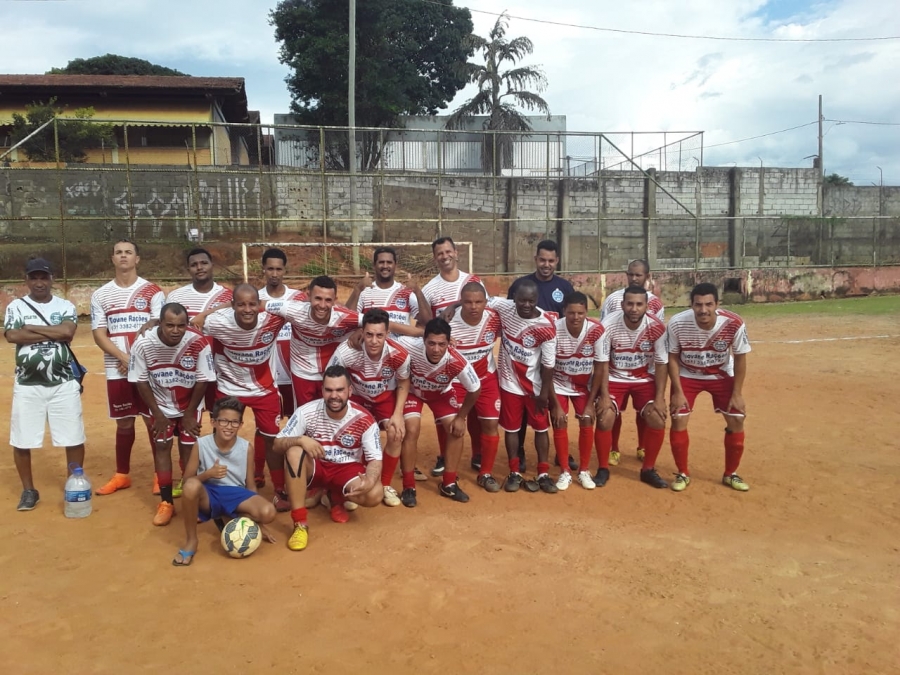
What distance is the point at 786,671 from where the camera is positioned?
3.61m

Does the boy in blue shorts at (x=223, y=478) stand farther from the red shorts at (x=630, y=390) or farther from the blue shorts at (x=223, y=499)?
the red shorts at (x=630, y=390)

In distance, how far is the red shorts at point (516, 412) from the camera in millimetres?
6586

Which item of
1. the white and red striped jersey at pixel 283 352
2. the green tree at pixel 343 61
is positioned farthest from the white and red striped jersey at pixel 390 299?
the green tree at pixel 343 61

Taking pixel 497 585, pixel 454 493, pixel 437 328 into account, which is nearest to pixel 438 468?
pixel 454 493

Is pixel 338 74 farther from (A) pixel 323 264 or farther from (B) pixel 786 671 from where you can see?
(B) pixel 786 671

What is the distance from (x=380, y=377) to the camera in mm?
6117

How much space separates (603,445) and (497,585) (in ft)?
8.32

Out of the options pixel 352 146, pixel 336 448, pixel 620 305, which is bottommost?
pixel 336 448

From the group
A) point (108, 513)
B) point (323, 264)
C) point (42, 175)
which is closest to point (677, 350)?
point (108, 513)

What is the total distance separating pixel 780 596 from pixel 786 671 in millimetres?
848

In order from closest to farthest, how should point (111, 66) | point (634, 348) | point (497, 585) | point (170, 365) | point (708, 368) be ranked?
point (497, 585)
point (170, 365)
point (708, 368)
point (634, 348)
point (111, 66)

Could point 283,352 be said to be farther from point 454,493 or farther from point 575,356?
point 575,356

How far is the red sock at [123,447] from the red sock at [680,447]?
5.03 meters

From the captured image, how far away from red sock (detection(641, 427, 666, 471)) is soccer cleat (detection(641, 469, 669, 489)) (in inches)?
1.8
